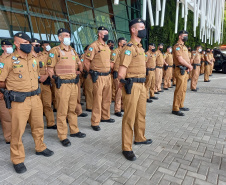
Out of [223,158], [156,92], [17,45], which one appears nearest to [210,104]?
[156,92]

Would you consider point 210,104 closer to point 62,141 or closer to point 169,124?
point 169,124

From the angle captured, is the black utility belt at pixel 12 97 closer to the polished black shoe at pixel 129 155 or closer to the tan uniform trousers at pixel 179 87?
the polished black shoe at pixel 129 155

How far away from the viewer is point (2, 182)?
2357mm

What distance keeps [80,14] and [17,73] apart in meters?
8.32

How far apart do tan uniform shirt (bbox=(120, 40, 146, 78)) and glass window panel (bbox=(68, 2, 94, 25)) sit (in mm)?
7440

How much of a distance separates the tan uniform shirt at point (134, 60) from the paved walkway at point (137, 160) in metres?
1.31

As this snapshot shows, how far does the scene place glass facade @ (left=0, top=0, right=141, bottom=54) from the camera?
22.3ft

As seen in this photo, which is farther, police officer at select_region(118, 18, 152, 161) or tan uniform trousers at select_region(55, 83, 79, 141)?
tan uniform trousers at select_region(55, 83, 79, 141)

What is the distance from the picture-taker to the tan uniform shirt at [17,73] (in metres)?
2.54

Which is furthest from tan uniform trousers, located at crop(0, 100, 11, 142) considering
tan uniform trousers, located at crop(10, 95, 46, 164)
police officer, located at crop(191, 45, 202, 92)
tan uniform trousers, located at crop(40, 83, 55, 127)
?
police officer, located at crop(191, 45, 202, 92)

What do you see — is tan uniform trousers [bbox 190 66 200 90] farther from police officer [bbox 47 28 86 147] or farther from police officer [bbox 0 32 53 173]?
police officer [bbox 0 32 53 173]

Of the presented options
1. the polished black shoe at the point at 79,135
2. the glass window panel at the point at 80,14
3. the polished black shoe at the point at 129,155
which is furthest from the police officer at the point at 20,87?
the glass window panel at the point at 80,14

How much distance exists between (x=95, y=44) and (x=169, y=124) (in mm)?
2521

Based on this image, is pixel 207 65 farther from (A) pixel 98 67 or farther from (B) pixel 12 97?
(B) pixel 12 97
